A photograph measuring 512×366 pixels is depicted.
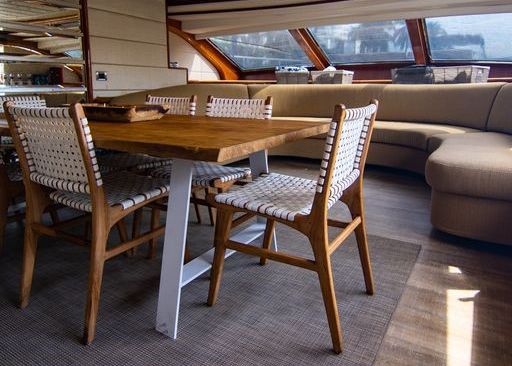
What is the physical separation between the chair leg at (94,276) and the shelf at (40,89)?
2971 millimetres

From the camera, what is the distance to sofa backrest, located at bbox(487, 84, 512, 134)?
10.4 ft

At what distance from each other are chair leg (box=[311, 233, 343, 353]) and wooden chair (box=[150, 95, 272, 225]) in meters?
0.61

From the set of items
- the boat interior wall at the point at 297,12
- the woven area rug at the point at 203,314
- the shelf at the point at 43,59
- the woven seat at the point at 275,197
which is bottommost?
the woven area rug at the point at 203,314

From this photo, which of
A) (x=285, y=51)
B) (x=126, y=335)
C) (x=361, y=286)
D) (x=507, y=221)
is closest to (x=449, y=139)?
(x=507, y=221)

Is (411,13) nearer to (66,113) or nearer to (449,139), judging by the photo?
(449,139)

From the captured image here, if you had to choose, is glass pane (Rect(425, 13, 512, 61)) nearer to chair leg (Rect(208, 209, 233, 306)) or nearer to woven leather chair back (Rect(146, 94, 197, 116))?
woven leather chair back (Rect(146, 94, 197, 116))

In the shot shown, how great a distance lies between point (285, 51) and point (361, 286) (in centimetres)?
542

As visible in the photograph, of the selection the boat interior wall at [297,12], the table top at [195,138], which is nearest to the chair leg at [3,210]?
the table top at [195,138]

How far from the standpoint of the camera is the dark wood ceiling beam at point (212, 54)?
6.40 metres

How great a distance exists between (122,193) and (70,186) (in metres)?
0.20

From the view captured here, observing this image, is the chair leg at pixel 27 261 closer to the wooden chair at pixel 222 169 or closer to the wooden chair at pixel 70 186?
the wooden chair at pixel 70 186

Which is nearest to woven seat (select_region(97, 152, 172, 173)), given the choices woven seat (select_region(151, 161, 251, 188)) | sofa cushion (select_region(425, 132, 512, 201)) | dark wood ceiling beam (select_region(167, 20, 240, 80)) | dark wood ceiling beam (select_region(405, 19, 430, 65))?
woven seat (select_region(151, 161, 251, 188))

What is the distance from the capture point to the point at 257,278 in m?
1.72

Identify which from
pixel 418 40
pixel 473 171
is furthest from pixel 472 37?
pixel 473 171
